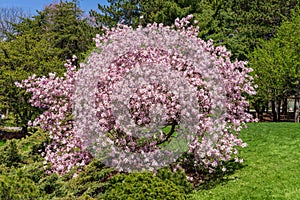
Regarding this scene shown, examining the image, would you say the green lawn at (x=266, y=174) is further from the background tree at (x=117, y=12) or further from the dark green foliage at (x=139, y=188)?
the background tree at (x=117, y=12)

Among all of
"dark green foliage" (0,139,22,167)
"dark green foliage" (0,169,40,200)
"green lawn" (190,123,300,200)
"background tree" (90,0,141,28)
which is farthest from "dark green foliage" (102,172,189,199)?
"background tree" (90,0,141,28)

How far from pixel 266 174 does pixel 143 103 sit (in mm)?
3651

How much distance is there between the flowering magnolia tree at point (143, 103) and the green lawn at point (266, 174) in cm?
70

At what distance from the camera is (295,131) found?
12859 millimetres

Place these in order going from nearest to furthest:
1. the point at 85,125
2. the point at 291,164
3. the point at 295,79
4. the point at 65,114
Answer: the point at 85,125 → the point at 65,114 → the point at 291,164 → the point at 295,79

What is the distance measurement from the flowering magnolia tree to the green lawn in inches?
27.5

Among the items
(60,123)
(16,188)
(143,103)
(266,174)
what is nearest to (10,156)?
(16,188)

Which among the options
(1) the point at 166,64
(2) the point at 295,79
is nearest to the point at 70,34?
(2) the point at 295,79

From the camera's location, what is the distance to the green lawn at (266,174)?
6684mm

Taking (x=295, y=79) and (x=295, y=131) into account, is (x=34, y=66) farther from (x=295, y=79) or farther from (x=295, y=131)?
(x=295, y=79)

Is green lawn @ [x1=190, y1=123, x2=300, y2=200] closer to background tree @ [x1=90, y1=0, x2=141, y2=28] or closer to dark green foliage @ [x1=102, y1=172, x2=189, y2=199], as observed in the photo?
dark green foliage @ [x1=102, y1=172, x2=189, y2=199]

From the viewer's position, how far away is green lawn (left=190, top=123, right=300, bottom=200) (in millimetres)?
6684

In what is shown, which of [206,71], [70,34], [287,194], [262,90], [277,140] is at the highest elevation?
[70,34]

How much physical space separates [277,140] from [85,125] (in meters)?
7.69
